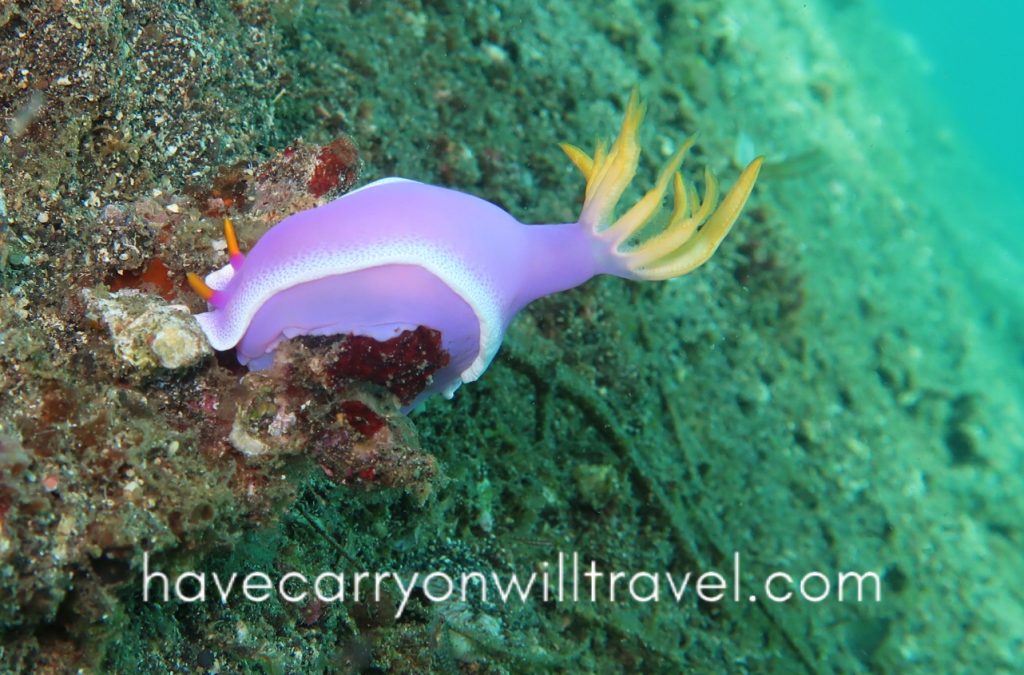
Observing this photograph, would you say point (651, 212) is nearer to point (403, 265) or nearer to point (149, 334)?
point (403, 265)

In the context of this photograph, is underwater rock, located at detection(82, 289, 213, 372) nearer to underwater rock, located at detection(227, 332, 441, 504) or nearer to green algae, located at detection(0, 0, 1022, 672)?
green algae, located at detection(0, 0, 1022, 672)

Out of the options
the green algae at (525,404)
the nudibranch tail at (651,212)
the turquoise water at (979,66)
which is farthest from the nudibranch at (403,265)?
the turquoise water at (979,66)

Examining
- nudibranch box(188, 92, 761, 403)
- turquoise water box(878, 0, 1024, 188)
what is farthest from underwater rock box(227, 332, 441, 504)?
turquoise water box(878, 0, 1024, 188)

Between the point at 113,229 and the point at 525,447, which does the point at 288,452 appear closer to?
the point at 113,229

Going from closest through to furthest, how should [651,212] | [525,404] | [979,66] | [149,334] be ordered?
[149,334], [651,212], [525,404], [979,66]

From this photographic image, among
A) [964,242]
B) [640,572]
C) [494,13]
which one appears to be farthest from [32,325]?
[964,242]

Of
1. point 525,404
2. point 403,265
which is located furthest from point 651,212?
point 525,404

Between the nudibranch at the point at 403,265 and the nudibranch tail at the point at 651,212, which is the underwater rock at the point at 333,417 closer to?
the nudibranch at the point at 403,265
